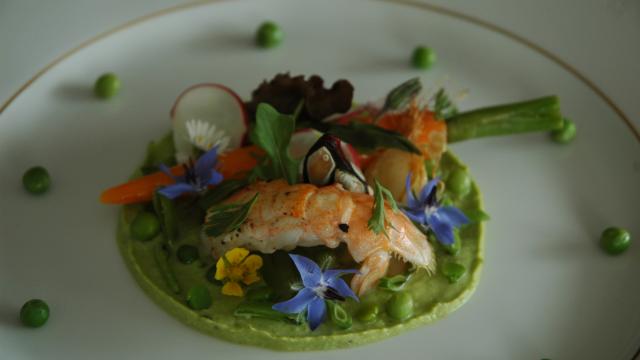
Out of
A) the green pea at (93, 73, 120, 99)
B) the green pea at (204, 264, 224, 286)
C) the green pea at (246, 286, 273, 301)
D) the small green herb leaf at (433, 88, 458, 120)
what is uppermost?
the green pea at (93, 73, 120, 99)

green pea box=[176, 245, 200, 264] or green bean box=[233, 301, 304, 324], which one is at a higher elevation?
green pea box=[176, 245, 200, 264]

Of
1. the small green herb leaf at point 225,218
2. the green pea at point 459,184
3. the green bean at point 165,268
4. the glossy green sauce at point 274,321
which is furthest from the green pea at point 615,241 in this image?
the green bean at point 165,268

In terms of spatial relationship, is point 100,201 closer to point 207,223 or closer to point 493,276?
point 207,223

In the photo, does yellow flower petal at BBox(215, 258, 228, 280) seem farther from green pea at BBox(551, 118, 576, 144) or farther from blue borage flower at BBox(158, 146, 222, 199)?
green pea at BBox(551, 118, 576, 144)

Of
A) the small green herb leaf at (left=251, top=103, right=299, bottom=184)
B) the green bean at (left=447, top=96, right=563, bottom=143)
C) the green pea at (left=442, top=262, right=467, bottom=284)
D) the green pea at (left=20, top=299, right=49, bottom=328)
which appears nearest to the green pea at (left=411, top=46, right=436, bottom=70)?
the green bean at (left=447, top=96, right=563, bottom=143)

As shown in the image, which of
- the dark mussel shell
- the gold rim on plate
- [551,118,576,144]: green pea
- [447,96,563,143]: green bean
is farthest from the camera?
the gold rim on plate

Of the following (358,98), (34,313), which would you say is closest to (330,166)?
(358,98)
